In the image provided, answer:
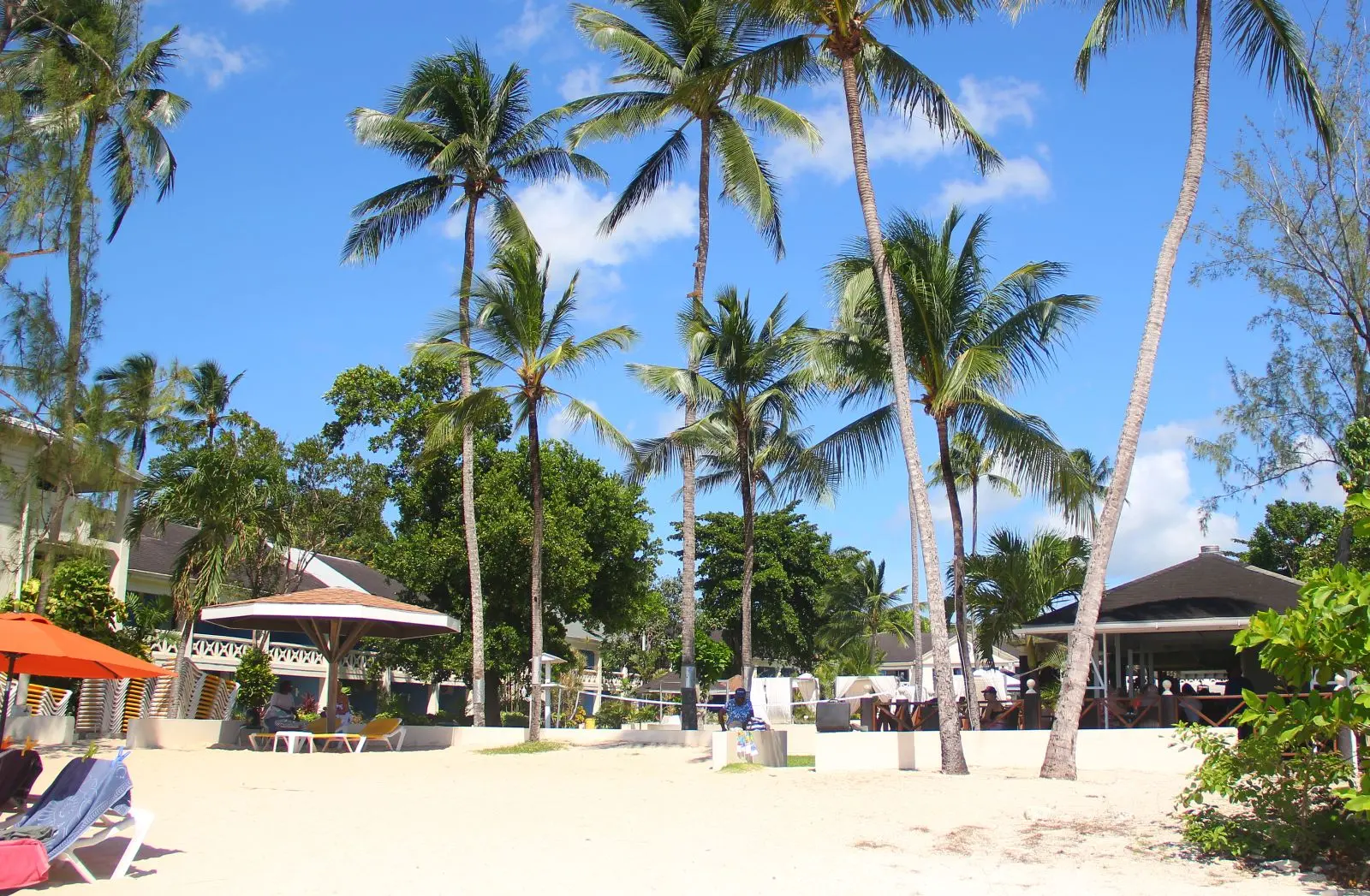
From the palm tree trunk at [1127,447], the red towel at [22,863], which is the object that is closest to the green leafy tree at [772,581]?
the palm tree trunk at [1127,447]

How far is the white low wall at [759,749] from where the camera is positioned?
14.7 m

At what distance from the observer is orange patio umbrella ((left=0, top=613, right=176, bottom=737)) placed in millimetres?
7828

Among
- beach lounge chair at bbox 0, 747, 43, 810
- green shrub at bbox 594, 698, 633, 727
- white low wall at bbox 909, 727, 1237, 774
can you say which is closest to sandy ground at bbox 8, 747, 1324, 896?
beach lounge chair at bbox 0, 747, 43, 810

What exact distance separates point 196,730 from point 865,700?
1229cm

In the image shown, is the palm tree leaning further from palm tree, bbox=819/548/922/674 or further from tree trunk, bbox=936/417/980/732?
palm tree, bbox=819/548/922/674

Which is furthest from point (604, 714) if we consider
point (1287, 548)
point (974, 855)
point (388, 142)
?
point (1287, 548)

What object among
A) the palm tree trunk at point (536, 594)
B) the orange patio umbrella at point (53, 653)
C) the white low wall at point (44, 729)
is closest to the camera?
the orange patio umbrella at point (53, 653)

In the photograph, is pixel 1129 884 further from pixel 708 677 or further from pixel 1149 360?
pixel 708 677

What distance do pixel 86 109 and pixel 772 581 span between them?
3419cm

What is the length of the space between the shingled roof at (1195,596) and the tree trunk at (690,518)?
6210mm

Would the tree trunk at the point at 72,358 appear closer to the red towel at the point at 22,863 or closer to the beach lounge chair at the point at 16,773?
the beach lounge chair at the point at 16,773

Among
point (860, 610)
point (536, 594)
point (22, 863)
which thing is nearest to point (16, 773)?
point (22, 863)

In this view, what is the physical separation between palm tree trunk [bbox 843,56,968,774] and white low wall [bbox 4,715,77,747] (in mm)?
14129

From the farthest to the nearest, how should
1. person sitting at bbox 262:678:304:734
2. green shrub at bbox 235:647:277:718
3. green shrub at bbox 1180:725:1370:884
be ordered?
1. green shrub at bbox 235:647:277:718
2. person sitting at bbox 262:678:304:734
3. green shrub at bbox 1180:725:1370:884
